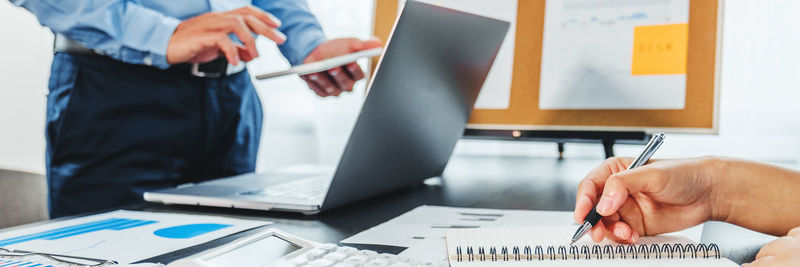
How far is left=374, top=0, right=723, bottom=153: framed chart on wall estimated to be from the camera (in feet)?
3.47

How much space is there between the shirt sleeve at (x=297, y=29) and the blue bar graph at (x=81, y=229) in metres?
0.57

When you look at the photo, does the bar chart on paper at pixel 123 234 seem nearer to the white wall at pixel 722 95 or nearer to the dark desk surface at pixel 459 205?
the dark desk surface at pixel 459 205

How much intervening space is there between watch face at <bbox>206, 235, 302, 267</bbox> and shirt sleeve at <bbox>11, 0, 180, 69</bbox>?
524mm

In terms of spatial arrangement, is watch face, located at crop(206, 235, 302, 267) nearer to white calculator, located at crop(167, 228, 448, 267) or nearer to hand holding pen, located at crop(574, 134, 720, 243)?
white calculator, located at crop(167, 228, 448, 267)

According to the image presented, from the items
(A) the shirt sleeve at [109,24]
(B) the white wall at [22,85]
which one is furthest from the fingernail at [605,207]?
(B) the white wall at [22,85]

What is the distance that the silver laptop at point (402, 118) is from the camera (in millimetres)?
572

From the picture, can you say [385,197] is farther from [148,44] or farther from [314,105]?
[314,105]

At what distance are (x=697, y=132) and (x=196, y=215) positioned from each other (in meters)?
0.90

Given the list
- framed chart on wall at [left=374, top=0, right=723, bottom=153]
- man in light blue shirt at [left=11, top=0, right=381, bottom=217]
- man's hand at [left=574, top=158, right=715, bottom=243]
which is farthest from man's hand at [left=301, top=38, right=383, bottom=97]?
man's hand at [left=574, top=158, right=715, bottom=243]

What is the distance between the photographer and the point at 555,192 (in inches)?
34.0

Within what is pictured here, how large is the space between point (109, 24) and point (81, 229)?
42cm

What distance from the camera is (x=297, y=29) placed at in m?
1.13

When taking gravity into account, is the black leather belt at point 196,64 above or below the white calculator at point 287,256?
above

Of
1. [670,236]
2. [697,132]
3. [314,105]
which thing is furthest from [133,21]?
[314,105]
